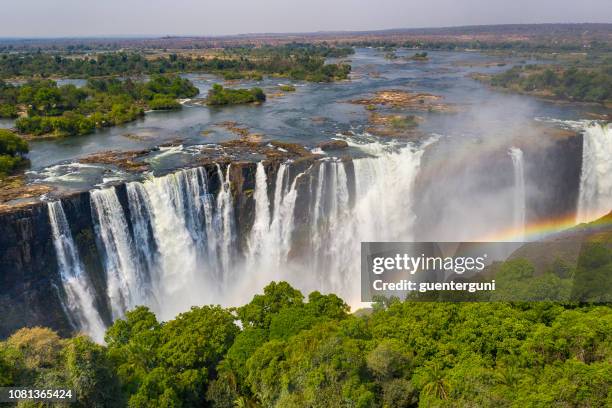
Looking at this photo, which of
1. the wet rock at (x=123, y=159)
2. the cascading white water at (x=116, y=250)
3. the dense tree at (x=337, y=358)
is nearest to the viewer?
the dense tree at (x=337, y=358)

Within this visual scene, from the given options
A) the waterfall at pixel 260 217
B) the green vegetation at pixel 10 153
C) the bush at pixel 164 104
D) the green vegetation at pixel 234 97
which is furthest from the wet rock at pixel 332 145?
the bush at pixel 164 104

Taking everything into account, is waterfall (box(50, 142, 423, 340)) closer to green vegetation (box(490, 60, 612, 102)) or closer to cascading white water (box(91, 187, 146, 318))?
cascading white water (box(91, 187, 146, 318))

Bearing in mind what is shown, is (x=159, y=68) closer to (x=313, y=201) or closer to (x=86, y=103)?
(x=86, y=103)

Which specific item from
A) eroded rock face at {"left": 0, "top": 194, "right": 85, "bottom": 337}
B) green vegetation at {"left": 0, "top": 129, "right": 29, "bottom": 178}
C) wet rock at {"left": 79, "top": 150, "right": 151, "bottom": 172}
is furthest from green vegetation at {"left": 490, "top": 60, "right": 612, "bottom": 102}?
green vegetation at {"left": 0, "top": 129, "right": 29, "bottom": 178}

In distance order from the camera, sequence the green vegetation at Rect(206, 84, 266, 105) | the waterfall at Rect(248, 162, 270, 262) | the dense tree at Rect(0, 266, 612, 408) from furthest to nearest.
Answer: the green vegetation at Rect(206, 84, 266, 105) < the waterfall at Rect(248, 162, 270, 262) < the dense tree at Rect(0, 266, 612, 408)

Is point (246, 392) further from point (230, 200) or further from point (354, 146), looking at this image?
point (354, 146)

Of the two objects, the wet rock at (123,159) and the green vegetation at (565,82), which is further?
the green vegetation at (565,82)

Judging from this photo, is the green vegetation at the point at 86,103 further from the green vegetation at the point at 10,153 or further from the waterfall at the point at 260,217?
the waterfall at the point at 260,217
